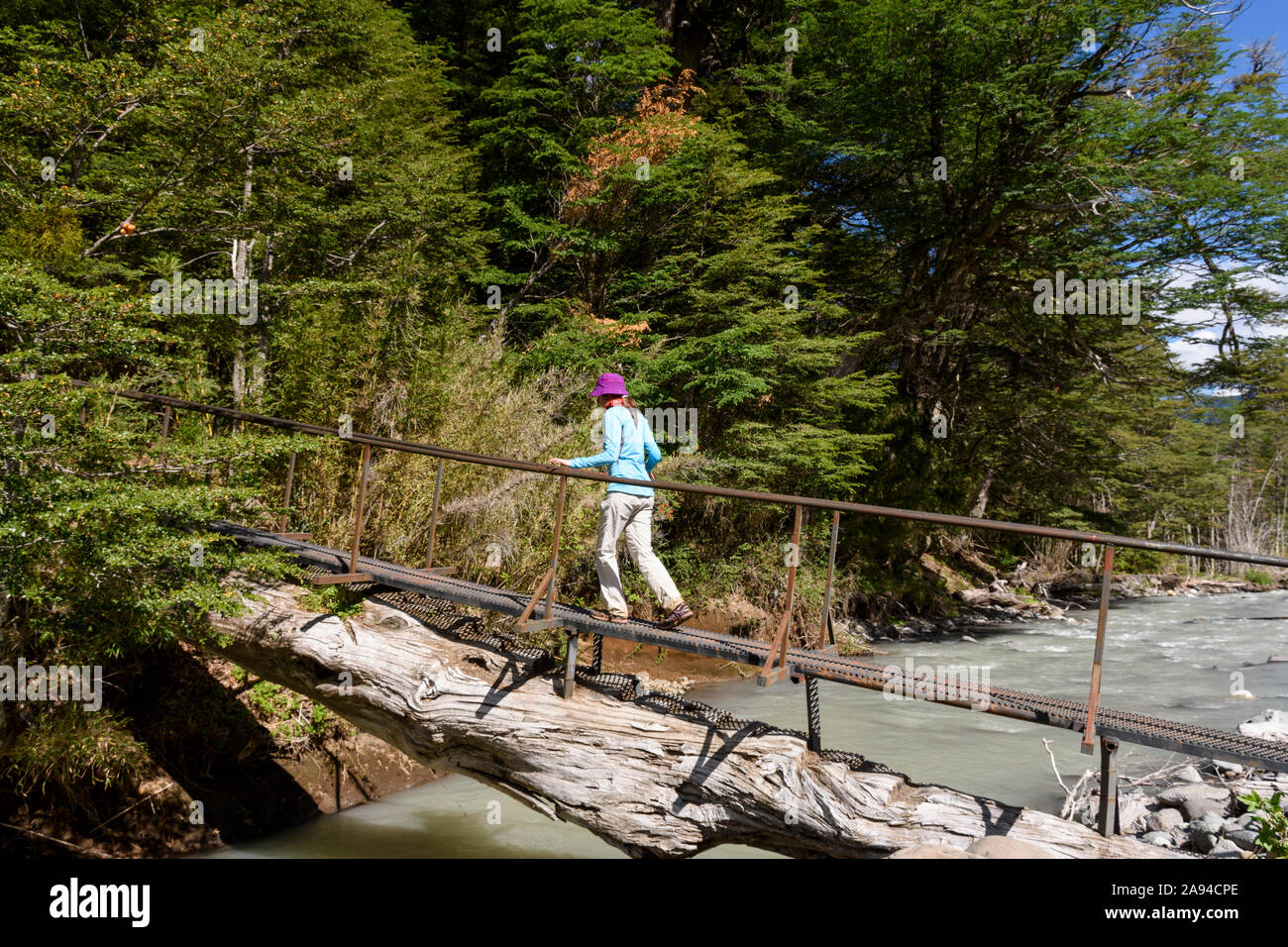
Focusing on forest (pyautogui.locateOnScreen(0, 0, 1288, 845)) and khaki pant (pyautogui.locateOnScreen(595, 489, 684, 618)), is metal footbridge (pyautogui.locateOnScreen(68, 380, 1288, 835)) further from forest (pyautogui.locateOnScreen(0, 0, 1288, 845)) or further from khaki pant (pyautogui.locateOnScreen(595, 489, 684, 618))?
forest (pyautogui.locateOnScreen(0, 0, 1288, 845))

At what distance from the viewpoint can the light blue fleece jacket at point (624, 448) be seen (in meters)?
5.42

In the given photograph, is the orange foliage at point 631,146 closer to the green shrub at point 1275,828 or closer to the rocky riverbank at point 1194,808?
the rocky riverbank at point 1194,808

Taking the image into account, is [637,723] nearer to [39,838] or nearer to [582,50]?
[39,838]

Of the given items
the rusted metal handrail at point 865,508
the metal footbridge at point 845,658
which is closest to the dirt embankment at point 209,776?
the metal footbridge at point 845,658

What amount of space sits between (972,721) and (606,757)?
7.96 meters

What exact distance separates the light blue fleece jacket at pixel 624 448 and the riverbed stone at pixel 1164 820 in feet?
17.0

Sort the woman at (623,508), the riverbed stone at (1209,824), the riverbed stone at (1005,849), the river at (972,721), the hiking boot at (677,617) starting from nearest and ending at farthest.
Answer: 1. the riverbed stone at (1005,849)
2. the hiking boot at (677,617)
3. the woman at (623,508)
4. the riverbed stone at (1209,824)
5. the river at (972,721)

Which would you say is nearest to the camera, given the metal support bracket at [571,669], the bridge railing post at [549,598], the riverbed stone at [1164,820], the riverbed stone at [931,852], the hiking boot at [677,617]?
the riverbed stone at [931,852]

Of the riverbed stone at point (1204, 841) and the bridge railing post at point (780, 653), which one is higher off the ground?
the bridge railing post at point (780, 653)

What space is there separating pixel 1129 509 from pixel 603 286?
22.4 m

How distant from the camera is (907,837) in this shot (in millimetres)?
4117

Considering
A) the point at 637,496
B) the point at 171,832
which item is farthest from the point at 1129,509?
the point at 171,832

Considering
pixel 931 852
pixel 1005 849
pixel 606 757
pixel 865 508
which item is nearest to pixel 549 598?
pixel 606 757

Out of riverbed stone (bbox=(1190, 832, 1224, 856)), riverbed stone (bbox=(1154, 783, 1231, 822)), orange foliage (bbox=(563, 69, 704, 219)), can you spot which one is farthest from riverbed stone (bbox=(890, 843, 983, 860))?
orange foliage (bbox=(563, 69, 704, 219))
